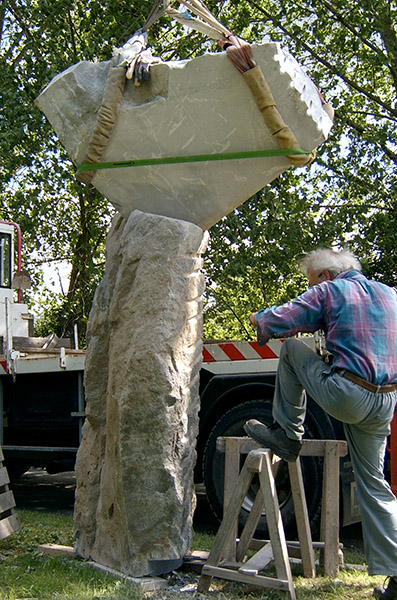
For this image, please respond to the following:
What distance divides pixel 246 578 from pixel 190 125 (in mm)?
2427

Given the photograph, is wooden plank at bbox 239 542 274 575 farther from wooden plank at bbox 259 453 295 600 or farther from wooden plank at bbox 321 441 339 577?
wooden plank at bbox 321 441 339 577

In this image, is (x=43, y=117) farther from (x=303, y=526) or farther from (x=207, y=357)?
(x=303, y=526)

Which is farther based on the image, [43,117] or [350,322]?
[43,117]

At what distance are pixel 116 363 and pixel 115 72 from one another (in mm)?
1684

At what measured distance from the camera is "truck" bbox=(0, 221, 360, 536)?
488 centimetres

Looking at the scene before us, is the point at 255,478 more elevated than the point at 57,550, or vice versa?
the point at 255,478

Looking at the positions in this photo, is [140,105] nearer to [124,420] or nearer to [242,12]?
[124,420]

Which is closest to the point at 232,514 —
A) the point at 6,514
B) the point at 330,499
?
the point at 330,499

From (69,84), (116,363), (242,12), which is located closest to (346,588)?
(116,363)

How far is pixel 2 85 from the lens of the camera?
943 centimetres

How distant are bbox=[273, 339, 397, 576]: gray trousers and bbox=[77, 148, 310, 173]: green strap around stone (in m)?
1.08

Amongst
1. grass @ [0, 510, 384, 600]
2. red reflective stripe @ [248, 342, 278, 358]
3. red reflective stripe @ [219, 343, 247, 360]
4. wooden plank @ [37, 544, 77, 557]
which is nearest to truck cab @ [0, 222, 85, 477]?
red reflective stripe @ [219, 343, 247, 360]

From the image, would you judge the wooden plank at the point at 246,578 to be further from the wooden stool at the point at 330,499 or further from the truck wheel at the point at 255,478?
the truck wheel at the point at 255,478

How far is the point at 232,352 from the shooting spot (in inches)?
216
